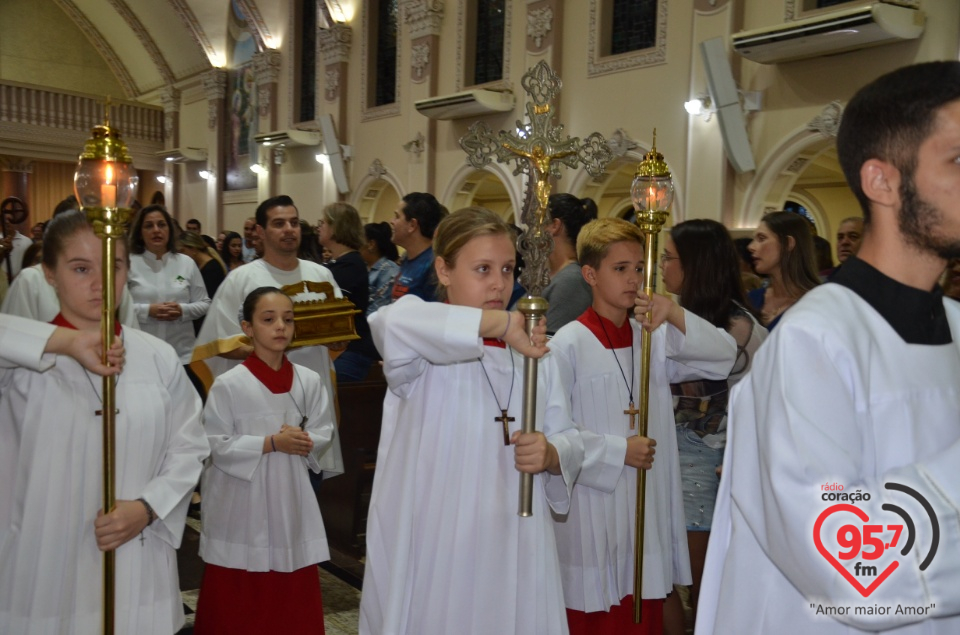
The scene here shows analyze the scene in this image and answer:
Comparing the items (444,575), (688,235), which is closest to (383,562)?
(444,575)

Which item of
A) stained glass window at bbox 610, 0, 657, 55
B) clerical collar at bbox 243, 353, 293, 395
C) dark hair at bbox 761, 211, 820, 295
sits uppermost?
stained glass window at bbox 610, 0, 657, 55

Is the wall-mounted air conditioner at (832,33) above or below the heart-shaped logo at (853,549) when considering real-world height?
→ above

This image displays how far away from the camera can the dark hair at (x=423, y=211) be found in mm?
5152

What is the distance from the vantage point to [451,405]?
2.71 m

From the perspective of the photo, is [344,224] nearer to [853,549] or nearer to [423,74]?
[853,549]

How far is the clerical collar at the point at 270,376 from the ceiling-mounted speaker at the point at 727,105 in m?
7.20

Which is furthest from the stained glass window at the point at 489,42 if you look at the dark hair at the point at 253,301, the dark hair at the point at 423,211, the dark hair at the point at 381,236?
the dark hair at the point at 253,301

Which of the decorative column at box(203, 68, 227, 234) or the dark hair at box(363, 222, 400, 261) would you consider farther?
the decorative column at box(203, 68, 227, 234)

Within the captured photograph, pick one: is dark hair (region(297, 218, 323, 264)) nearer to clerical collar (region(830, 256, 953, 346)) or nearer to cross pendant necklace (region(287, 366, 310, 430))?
cross pendant necklace (region(287, 366, 310, 430))

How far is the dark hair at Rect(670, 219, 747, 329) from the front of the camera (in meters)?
3.83

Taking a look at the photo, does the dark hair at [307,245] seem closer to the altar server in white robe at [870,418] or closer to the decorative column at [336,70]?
the altar server in white robe at [870,418]

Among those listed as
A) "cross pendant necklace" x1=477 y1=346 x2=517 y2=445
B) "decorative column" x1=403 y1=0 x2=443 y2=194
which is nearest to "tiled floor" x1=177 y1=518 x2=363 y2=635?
"cross pendant necklace" x1=477 y1=346 x2=517 y2=445

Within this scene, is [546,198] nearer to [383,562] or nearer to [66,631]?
[383,562]

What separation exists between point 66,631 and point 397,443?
1.07 metres
